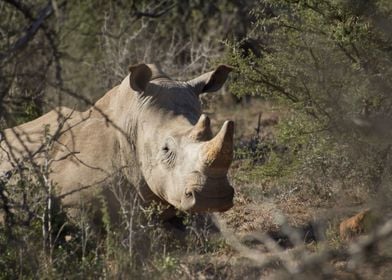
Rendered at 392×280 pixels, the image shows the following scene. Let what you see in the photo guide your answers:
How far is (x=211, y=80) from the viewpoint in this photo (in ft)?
30.7

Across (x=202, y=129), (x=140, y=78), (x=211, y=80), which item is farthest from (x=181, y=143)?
(x=211, y=80)

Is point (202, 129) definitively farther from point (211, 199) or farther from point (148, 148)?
point (148, 148)

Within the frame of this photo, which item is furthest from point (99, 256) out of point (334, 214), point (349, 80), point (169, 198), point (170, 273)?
point (349, 80)

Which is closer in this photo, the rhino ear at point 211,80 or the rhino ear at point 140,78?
the rhino ear at point 140,78

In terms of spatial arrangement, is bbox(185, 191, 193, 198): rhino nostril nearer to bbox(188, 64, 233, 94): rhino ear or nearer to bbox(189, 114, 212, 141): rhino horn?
bbox(189, 114, 212, 141): rhino horn

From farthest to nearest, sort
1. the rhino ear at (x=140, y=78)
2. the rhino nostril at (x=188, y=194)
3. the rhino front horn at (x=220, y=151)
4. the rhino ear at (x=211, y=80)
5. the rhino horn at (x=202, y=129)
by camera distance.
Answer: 1. the rhino ear at (x=211, y=80)
2. the rhino ear at (x=140, y=78)
3. the rhino horn at (x=202, y=129)
4. the rhino nostril at (x=188, y=194)
5. the rhino front horn at (x=220, y=151)

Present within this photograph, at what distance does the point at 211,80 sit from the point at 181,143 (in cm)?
125

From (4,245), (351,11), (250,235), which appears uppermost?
(351,11)

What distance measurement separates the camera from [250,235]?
822cm

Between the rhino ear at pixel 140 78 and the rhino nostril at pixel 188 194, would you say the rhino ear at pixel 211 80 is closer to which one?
the rhino ear at pixel 140 78

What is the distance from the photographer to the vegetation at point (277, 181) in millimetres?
6703

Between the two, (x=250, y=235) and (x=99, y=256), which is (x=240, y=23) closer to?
(x=250, y=235)

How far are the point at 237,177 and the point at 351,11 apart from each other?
195 cm

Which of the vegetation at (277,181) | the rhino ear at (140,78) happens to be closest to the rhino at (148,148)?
the rhino ear at (140,78)
